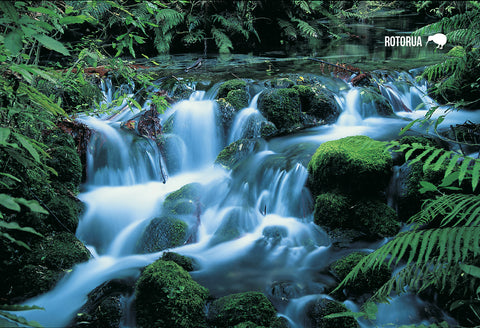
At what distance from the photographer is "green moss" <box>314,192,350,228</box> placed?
4.09m

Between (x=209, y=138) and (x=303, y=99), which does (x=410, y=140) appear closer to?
(x=303, y=99)

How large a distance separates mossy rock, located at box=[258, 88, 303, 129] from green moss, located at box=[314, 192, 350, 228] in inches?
93.3

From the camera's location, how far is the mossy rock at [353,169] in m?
4.16

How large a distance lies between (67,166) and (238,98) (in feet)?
10.8

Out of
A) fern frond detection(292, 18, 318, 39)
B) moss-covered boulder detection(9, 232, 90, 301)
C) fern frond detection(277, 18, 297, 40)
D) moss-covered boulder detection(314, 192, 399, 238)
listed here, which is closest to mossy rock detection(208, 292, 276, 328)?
moss-covered boulder detection(9, 232, 90, 301)

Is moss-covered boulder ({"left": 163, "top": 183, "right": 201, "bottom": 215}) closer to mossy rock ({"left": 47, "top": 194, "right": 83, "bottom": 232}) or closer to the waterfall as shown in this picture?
mossy rock ({"left": 47, "top": 194, "right": 83, "bottom": 232})

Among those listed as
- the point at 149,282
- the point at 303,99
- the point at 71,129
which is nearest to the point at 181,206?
the point at 149,282

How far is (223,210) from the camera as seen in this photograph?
455 centimetres

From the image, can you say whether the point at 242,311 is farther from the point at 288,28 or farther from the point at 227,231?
the point at 288,28

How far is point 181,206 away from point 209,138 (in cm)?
203

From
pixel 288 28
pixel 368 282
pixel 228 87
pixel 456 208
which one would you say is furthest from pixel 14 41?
pixel 288 28

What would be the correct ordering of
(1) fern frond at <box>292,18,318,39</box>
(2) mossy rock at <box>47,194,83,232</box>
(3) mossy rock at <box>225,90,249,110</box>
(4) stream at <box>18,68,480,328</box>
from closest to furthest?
(4) stream at <box>18,68,480,328</box>, (2) mossy rock at <box>47,194,83,232</box>, (3) mossy rock at <box>225,90,249,110</box>, (1) fern frond at <box>292,18,318,39</box>

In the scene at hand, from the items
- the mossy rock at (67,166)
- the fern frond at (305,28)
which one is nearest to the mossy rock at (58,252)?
the mossy rock at (67,166)

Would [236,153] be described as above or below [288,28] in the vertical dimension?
below
